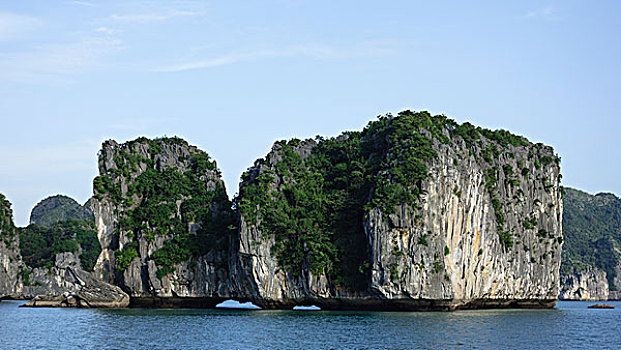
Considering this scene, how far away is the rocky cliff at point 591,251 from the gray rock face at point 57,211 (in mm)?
88030

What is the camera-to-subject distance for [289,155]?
63.4 meters

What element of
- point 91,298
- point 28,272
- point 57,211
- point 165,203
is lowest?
point 91,298

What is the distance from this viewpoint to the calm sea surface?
116ft

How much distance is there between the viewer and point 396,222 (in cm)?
5359

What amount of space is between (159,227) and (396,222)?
69.4ft

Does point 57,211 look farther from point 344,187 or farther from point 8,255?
point 344,187

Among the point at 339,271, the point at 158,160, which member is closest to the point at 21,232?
the point at 158,160

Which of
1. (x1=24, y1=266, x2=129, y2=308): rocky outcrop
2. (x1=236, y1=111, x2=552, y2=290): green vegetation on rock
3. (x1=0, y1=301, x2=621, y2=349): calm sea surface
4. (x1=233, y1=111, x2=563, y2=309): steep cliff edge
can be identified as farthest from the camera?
(x1=24, y1=266, x2=129, y2=308): rocky outcrop

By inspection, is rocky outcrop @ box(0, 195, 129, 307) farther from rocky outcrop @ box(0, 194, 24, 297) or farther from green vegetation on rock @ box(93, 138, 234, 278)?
green vegetation on rock @ box(93, 138, 234, 278)

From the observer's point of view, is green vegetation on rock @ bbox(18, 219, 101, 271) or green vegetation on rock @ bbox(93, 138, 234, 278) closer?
green vegetation on rock @ bbox(93, 138, 234, 278)

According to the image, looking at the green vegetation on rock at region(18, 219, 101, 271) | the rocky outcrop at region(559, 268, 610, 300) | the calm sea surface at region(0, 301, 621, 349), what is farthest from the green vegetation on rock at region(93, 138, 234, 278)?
the rocky outcrop at region(559, 268, 610, 300)

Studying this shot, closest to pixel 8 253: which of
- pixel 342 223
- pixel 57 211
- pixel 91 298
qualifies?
pixel 91 298

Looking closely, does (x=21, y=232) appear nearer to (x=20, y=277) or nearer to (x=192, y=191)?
(x=20, y=277)

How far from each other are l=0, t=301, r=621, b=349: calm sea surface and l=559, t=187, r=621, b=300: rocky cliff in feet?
281
